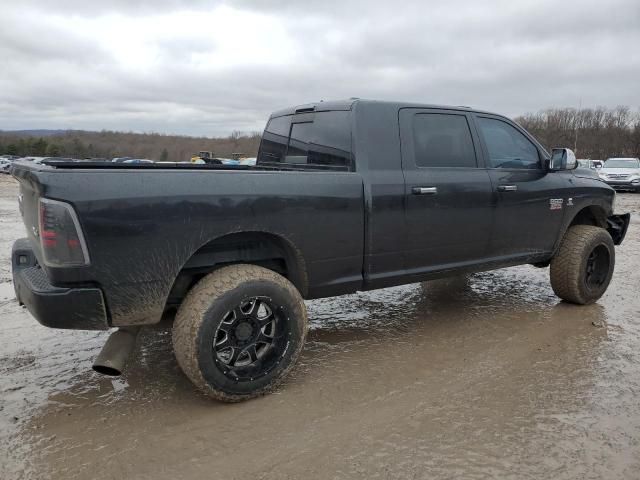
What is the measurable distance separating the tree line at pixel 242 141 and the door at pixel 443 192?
158 ft

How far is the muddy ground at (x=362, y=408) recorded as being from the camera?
2.52 metres

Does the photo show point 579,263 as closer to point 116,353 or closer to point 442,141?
point 442,141

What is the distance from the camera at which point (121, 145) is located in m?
88.0

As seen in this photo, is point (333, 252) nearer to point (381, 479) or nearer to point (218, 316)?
point (218, 316)

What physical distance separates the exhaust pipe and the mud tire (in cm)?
389

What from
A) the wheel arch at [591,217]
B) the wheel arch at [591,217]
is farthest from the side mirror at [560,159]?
the wheel arch at [591,217]

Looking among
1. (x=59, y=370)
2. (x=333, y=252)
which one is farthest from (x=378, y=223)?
(x=59, y=370)

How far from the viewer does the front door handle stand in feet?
12.3

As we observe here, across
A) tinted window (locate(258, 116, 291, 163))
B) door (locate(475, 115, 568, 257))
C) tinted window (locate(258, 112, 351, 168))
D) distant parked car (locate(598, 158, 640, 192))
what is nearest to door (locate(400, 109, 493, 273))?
door (locate(475, 115, 568, 257))

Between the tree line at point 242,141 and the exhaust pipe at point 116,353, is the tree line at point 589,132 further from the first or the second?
the exhaust pipe at point 116,353

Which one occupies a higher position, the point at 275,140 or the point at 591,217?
the point at 275,140

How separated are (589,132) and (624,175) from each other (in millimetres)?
50877

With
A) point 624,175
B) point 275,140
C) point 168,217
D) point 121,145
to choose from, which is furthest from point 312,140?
point 121,145

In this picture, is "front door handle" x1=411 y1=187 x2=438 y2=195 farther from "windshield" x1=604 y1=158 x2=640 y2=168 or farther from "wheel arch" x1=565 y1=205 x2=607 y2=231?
"windshield" x1=604 y1=158 x2=640 y2=168
